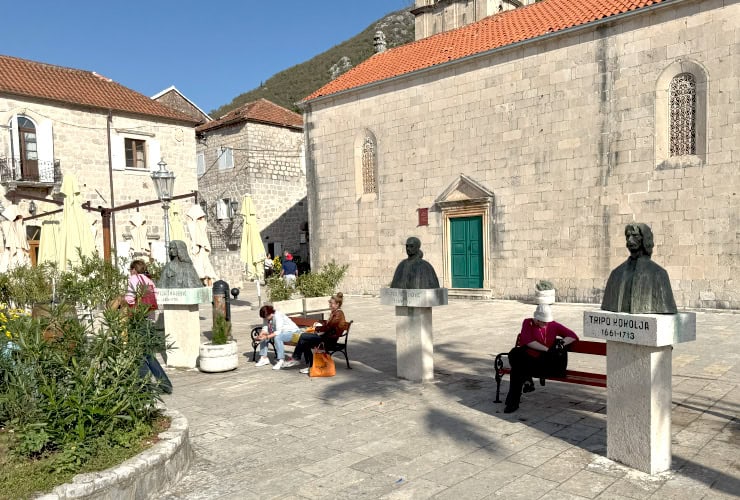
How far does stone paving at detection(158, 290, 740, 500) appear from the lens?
12.5 feet

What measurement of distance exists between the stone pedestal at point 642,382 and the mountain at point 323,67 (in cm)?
6323

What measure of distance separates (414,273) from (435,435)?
7.59 ft

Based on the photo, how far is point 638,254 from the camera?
4.08 meters

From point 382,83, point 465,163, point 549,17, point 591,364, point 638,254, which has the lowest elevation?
point 591,364

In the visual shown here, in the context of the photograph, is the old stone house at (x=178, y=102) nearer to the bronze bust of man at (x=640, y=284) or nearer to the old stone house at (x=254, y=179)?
the old stone house at (x=254, y=179)

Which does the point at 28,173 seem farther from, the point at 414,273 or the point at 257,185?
the point at 414,273

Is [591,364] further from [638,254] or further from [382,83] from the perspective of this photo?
[382,83]

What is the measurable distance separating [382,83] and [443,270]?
21.3 feet

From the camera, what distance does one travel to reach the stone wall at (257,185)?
26511 millimetres

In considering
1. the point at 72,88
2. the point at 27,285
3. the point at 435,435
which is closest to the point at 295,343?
the point at 435,435

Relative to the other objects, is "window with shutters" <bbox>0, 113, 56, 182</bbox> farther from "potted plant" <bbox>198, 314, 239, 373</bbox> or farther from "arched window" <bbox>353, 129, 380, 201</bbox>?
"potted plant" <bbox>198, 314, 239, 373</bbox>

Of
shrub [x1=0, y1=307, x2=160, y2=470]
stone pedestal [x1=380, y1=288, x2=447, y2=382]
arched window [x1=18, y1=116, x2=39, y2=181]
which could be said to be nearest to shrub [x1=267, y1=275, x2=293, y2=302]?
stone pedestal [x1=380, y1=288, x2=447, y2=382]

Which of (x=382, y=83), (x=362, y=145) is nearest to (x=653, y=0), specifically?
(x=382, y=83)

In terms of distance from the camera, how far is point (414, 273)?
264 inches
